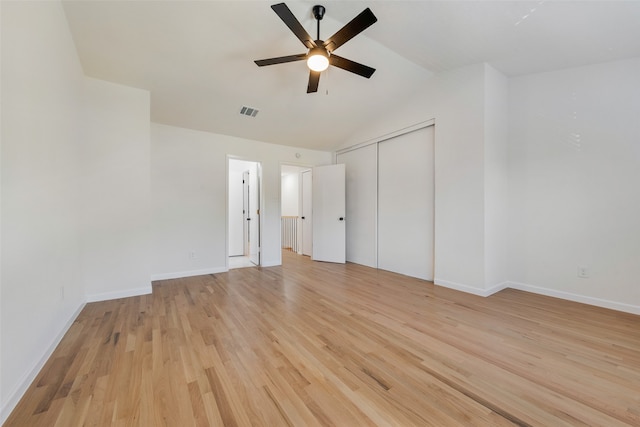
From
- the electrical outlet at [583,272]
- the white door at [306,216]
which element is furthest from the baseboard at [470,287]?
the white door at [306,216]

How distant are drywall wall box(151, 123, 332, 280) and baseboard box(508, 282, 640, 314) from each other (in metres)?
4.64

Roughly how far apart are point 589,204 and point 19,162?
5.25 meters

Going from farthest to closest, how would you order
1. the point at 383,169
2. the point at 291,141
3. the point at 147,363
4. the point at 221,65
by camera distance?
the point at 291,141 < the point at 383,169 < the point at 221,65 < the point at 147,363

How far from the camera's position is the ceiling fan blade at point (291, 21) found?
1.89 m

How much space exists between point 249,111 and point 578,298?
5.07m

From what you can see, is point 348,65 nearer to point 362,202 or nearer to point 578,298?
point 362,202

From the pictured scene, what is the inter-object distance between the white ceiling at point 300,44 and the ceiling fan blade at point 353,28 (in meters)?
0.60

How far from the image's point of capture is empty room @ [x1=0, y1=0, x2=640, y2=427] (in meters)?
1.50

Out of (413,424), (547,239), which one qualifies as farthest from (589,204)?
(413,424)

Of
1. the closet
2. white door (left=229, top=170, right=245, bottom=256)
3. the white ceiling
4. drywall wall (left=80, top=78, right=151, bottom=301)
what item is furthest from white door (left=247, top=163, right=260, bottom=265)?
drywall wall (left=80, top=78, right=151, bottom=301)

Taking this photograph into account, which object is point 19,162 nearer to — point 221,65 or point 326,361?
point 221,65

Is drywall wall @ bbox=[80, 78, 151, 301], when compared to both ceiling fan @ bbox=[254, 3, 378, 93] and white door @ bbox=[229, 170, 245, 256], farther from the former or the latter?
white door @ bbox=[229, 170, 245, 256]

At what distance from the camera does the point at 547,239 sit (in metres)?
3.24

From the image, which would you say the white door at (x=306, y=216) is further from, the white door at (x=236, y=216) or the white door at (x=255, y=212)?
the white door at (x=236, y=216)
